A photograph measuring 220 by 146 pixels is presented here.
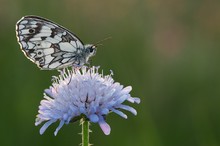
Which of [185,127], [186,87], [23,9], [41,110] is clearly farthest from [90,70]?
[23,9]

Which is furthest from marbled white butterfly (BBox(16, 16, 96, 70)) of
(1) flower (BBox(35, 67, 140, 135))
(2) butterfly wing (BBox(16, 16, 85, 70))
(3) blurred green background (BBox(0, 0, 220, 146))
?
(3) blurred green background (BBox(0, 0, 220, 146))

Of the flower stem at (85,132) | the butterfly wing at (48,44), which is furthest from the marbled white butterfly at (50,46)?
the flower stem at (85,132)

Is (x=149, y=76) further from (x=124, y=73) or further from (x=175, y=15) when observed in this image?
(x=175, y=15)

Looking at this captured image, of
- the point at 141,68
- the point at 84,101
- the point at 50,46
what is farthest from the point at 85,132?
the point at 141,68

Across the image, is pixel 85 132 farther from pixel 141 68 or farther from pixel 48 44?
pixel 141 68

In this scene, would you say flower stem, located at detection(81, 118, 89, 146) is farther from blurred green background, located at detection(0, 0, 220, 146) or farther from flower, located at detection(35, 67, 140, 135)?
blurred green background, located at detection(0, 0, 220, 146)

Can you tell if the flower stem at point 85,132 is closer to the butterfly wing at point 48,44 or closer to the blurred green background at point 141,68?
the butterfly wing at point 48,44
